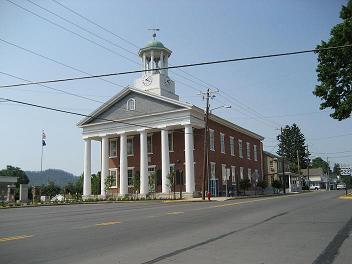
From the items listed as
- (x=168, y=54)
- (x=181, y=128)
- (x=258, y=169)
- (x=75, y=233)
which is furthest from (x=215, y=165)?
(x=75, y=233)

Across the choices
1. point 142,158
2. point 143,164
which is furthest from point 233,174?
point 142,158

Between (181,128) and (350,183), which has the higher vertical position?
(181,128)

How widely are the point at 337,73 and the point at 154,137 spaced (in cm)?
2943

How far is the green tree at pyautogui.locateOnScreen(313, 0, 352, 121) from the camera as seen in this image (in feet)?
89.4

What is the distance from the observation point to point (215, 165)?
54.5m

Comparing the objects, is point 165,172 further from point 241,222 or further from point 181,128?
point 241,222

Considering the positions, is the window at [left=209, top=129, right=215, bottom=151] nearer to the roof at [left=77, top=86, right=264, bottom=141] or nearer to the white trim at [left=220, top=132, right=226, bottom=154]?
the roof at [left=77, top=86, right=264, bottom=141]

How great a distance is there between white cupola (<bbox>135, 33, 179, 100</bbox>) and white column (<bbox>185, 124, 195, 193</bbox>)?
8528mm

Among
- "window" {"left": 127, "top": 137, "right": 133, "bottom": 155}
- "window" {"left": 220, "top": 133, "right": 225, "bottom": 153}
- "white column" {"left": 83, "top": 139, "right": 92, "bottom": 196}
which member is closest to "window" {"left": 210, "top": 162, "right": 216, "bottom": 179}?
"window" {"left": 220, "top": 133, "right": 225, "bottom": 153}

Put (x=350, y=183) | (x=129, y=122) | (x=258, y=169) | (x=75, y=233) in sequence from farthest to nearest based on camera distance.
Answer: (x=258, y=169)
(x=350, y=183)
(x=129, y=122)
(x=75, y=233)

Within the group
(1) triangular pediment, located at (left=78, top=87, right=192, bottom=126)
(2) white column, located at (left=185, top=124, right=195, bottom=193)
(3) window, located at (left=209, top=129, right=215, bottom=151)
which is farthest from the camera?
(3) window, located at (left=209, top=129, right=215, bottom=151)

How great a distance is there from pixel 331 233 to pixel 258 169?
60.1 metres

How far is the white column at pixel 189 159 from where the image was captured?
47.7m

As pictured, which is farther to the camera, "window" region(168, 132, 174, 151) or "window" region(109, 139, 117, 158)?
"window" region(109, 139, 117, 158)
